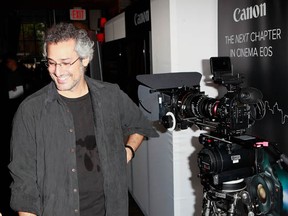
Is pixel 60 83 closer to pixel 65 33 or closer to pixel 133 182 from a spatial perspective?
pixel 65 33

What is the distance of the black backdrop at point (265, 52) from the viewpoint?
5.73 ft

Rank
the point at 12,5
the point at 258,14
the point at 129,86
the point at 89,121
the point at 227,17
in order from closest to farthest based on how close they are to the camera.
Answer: the point at 89,121 → the point at 258,14 → the point at 227,17 → the point at 129,86 → the point at 12,5

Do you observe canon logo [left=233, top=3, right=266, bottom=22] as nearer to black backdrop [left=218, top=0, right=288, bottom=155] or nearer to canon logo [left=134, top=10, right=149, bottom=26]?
black backdrop [left=218, top=0, right=288, bottom=155]

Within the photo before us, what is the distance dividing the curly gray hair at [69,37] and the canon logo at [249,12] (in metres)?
0.99

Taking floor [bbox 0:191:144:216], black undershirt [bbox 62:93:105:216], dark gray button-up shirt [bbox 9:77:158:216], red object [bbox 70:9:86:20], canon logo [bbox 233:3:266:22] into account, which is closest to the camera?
dark gray button-up shirt [bbox 9:77:158:216]

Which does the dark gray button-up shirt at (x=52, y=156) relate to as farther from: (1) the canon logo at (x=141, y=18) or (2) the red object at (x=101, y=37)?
(2) the red object at (x=101, y=37)

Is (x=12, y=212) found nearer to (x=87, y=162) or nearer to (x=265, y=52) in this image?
(x=87, y=162)

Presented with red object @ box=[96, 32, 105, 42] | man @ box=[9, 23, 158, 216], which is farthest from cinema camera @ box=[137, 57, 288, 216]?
red object @ box=[96, 32, 105, 42]

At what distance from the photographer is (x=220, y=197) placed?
1.66 metres

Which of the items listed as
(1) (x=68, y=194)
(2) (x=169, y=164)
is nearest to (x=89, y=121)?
(1) (x=68, y=194)

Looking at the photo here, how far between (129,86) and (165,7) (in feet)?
4.25

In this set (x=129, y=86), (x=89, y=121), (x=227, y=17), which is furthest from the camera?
(x=129, y=86)

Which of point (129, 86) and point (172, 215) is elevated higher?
point (129, 86)

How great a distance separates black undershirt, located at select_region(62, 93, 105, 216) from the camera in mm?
1520
